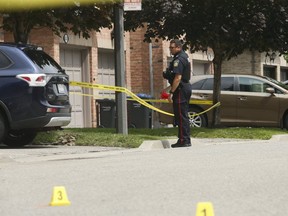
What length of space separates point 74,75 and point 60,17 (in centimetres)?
833

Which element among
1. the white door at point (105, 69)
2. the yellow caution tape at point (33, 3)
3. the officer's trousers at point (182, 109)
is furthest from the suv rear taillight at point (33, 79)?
the white door at point (105, 69)

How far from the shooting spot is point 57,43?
20.0 metres

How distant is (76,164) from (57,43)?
1157 centimetres

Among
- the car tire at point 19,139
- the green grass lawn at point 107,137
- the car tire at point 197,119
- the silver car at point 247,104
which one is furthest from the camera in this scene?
the car tire at point 197,119

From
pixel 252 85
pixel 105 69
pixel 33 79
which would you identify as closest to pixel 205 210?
pixel 33 79

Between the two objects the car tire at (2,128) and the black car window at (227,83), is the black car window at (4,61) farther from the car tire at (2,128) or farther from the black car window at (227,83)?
the black car window at (227,83)

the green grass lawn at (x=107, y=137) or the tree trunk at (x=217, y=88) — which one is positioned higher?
the tree trunk at (x=217, y=88)

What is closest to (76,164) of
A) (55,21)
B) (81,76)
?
(55,21)

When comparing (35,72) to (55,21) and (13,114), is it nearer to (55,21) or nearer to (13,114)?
(13,114)

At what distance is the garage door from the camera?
21.3 metres

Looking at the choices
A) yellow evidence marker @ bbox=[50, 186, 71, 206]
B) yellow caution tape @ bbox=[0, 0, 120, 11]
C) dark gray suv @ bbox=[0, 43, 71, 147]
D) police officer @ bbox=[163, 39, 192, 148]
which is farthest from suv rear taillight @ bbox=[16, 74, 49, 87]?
yellow evidence marker @ bbox=[50, 186, 71, 206]

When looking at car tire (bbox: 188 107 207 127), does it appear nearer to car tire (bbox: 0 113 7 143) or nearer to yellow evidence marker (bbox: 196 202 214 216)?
car tire (bbox: 0 113 7 143)

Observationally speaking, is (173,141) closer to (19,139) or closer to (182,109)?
(182,109)

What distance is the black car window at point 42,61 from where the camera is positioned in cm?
1120
